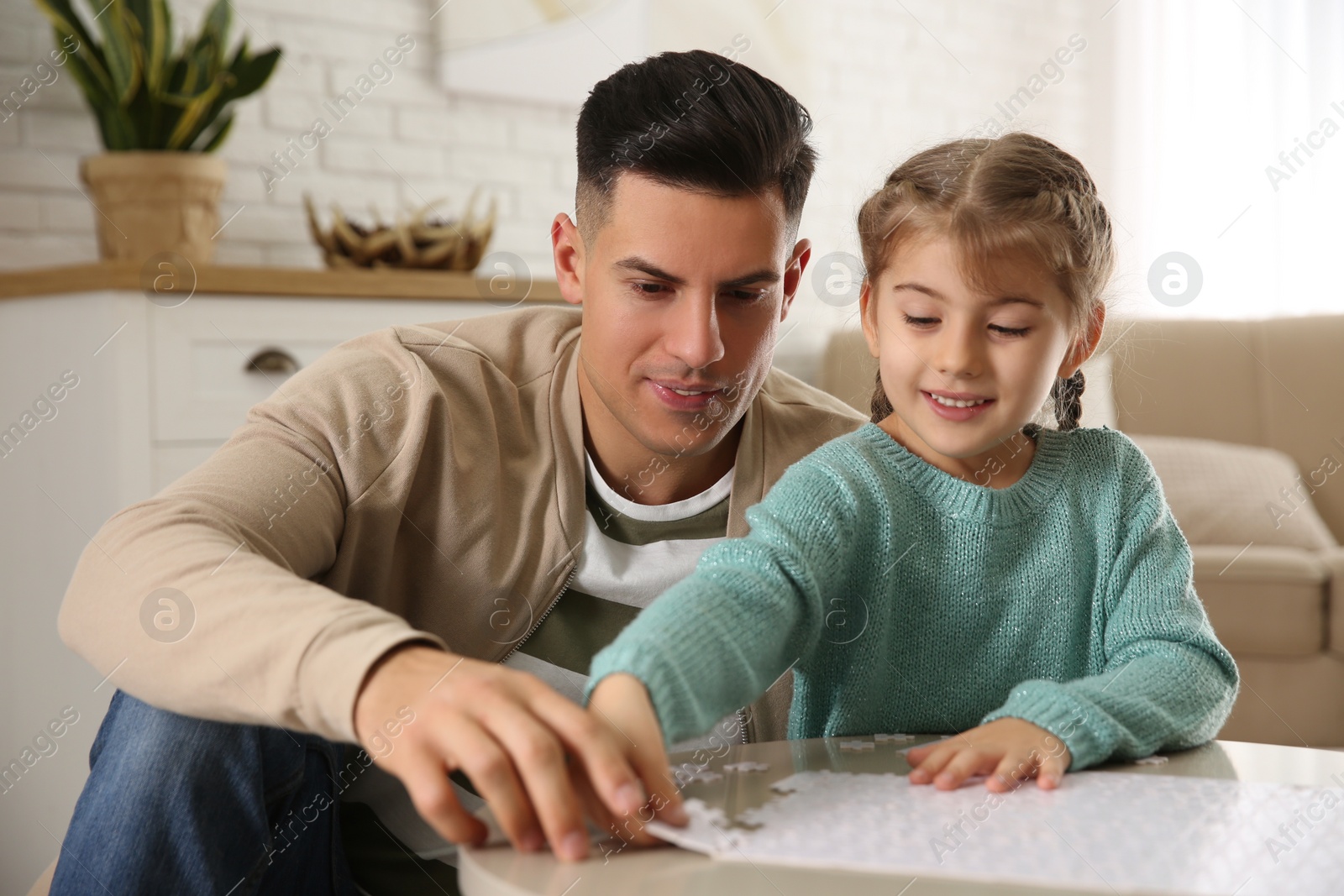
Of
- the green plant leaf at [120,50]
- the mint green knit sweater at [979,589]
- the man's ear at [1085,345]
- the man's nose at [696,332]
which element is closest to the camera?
the mint green knit sweater at [979,589]

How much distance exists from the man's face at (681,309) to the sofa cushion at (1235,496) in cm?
208

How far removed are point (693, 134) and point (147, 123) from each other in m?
1.54

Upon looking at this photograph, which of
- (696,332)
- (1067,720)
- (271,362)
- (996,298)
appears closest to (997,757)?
(1067,720)

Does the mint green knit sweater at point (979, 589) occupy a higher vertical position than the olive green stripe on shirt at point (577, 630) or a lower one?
higher

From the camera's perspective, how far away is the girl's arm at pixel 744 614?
809 millimetres

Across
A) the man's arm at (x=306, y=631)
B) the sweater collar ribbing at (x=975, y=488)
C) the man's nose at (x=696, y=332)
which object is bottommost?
the man's arm at (x=306, y=631)

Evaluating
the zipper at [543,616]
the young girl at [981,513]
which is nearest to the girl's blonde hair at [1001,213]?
the young girl at [981,513]

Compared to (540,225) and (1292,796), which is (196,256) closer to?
(540,225)

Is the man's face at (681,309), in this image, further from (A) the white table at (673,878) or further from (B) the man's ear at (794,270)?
(A) the white table at (673,878)

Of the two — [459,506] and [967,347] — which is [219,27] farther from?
[967,347]

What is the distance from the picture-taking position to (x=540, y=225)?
360 cm

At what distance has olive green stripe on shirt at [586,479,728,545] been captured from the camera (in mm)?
1497

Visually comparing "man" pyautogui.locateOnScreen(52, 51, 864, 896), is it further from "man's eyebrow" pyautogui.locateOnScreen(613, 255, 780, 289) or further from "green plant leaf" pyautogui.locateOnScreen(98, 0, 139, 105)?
"green plant leaf" pyautogui.locateOnScreen(98, 0, 139, 105)

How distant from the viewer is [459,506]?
4.52ft
